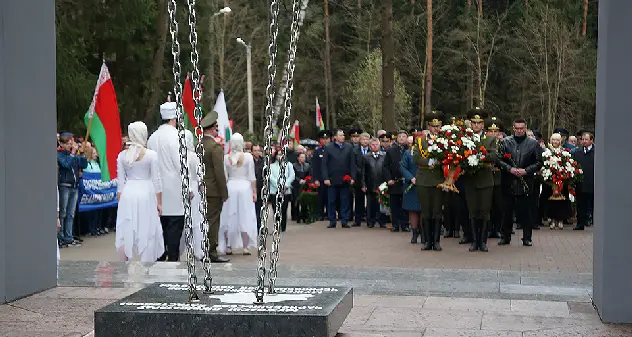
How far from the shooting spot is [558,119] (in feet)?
153

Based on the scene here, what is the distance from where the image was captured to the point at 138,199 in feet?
40.0

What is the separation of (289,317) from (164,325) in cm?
66

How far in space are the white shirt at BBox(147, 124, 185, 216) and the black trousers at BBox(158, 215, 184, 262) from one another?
3.6 inches

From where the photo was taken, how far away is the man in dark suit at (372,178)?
20391 millimetres

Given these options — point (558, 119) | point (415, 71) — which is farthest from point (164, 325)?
point (415, 71)

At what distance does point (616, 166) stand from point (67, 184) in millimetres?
10972

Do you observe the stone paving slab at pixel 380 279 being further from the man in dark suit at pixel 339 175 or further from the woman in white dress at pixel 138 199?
the man in dark suit at pixel 339 175

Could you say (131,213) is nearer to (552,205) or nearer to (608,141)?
(608,141)

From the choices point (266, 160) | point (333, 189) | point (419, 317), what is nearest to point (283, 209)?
point (333, 189)

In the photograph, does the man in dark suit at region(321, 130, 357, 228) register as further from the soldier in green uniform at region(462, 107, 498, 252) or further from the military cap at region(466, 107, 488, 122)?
the soldier in green uniform at region(462, 107, 498, 252)

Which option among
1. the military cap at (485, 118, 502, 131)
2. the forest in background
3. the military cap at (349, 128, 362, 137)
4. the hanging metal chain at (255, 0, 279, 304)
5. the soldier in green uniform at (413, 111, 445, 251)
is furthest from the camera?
the forest in background

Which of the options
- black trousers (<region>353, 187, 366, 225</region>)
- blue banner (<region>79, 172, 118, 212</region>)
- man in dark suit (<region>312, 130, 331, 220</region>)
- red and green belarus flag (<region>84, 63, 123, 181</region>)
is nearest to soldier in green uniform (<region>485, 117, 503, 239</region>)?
black trousers (<region>353, 187, 366, 225</region>)

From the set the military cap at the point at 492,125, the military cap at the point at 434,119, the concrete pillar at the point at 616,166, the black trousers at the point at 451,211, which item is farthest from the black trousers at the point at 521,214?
the concrete pillar at the point at 616,166

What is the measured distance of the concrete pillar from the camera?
7.62 m
